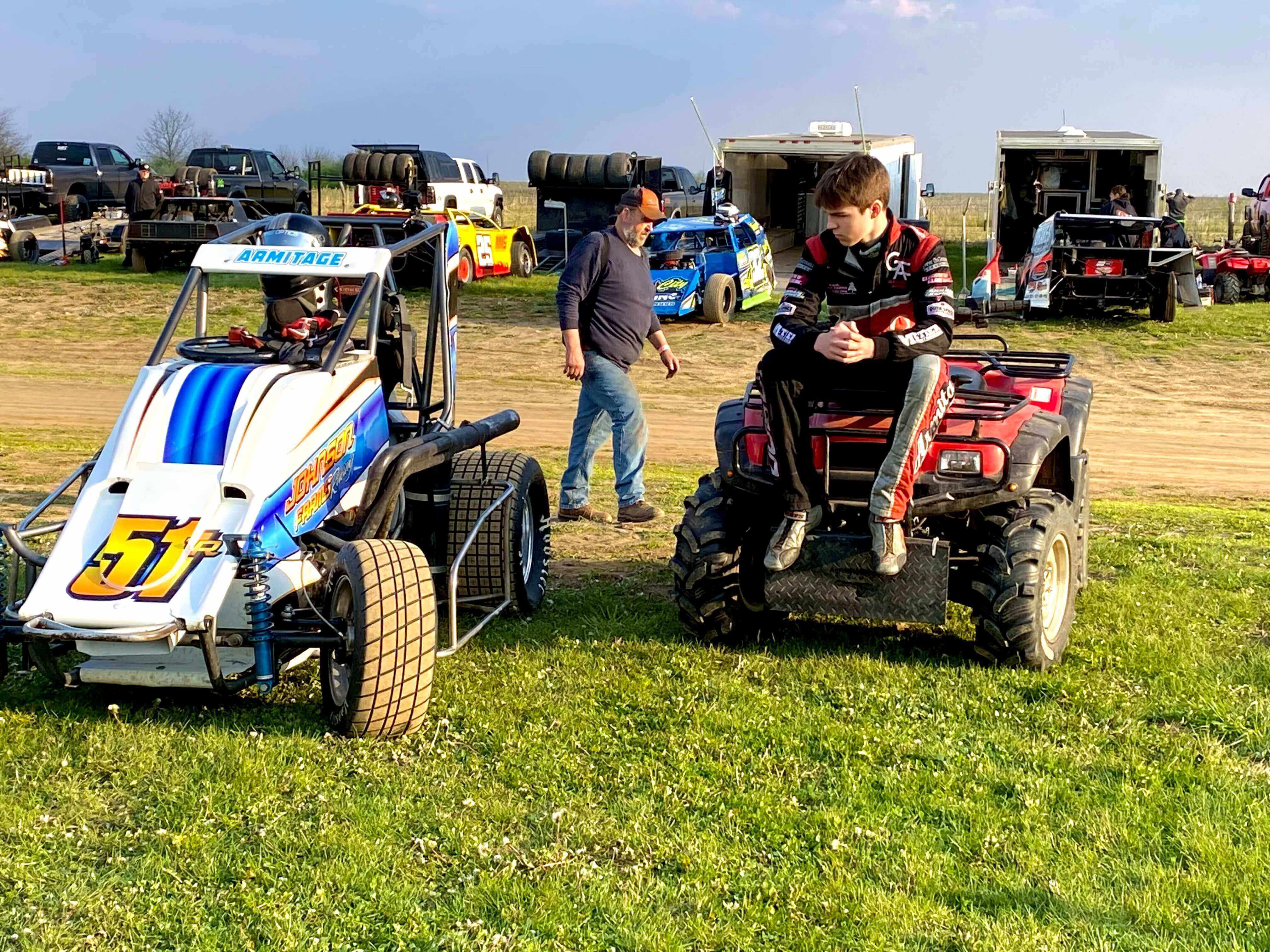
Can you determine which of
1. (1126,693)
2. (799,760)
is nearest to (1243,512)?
(1126,693)

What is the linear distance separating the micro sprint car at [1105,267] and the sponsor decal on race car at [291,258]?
1483 centimetres

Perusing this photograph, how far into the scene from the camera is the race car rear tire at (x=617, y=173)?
27.8 m

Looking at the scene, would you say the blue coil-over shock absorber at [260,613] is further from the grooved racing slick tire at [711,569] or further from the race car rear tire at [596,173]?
the race car rear tire at [596,173]

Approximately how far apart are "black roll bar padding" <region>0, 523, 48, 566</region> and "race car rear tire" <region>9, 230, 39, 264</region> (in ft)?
78.3

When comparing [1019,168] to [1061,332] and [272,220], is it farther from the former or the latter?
[272,220]

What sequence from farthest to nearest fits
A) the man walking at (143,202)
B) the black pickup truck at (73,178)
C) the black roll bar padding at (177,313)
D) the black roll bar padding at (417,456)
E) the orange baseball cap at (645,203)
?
the black pickup truck at (73,178) → the man walking at (143,202) → the orange baseball cap at (645,203) → the black roll bar padding at (177,313) → the black roll bar padding at (417,456)

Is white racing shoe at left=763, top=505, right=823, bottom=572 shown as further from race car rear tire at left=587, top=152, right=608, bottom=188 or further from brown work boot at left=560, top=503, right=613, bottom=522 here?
race car rear tire at left=587, top=152, right=608, bottom=188

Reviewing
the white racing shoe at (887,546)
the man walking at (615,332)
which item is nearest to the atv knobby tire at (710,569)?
the white racing shoe at (887,546)

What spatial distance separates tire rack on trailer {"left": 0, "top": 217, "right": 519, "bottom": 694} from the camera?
15.7ft

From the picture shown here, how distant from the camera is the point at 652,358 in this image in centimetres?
1839

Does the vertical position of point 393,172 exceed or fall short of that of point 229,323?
it exceeds it

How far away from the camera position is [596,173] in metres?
27.8

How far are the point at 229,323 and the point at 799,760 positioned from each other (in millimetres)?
17220

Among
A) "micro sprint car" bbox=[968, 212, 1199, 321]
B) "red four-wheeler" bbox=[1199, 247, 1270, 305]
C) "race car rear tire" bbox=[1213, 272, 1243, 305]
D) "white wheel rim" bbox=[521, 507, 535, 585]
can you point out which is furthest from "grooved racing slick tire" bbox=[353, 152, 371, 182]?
"white wheel rim" bbox=[521, 507, 535, 585]
